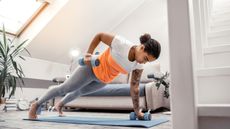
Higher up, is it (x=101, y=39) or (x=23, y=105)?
(x=101, y=39)

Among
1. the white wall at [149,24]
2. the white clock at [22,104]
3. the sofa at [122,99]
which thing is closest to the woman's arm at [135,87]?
the sofa at [122,99]

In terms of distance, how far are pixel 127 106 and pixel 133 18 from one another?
2.55 meters

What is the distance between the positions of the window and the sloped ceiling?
0.36 meters

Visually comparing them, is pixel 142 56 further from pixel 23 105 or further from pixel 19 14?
pixel 19 14

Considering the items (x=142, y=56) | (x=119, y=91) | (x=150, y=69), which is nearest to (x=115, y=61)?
(x=142, y=56)

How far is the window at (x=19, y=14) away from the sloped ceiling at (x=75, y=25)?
14.2 inches

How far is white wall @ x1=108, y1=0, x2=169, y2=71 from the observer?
453 centimetres

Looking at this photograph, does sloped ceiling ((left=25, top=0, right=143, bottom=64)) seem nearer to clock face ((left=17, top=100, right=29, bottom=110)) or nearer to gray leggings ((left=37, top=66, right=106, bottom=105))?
clock face ((left=17, top=100, right=29, bottom=110))

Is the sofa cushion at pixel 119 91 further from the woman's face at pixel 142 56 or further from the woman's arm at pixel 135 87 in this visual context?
the woman's face at pixel 142 56

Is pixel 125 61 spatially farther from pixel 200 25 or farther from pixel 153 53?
pixel 200 25

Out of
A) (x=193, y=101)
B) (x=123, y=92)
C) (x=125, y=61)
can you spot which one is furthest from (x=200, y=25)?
(x=123, y=92)

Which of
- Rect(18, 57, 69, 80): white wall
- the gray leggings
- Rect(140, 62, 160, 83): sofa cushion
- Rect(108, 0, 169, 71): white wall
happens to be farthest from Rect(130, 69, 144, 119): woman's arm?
Rect(18, 57, 69, 80): white wall

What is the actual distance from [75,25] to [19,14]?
114 centimetres

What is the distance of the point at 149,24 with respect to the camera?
4746 millimetres
